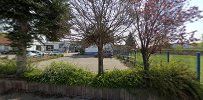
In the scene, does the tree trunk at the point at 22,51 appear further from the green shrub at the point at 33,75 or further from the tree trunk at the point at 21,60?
the green shrub at the point at 33,75

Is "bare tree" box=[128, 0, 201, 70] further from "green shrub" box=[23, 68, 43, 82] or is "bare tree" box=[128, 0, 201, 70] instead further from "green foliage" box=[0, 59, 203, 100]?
"green shrub" box=[23, 68, 43, 82]

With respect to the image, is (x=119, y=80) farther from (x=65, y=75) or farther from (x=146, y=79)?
(x=65, y=75)

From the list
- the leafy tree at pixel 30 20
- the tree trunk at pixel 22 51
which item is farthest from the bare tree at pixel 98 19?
the tree trunk at pixel 22 51

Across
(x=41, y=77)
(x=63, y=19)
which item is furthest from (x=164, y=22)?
(x=41, y=77)

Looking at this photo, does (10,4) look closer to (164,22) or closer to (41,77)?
(41,77)

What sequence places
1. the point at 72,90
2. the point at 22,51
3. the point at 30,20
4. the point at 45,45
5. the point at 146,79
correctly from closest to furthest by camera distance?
the point at 146,79, the point at 72,90, the point at 30,20, the point at 22,51, the point at 45,45

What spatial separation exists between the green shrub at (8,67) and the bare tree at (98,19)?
3490 millimetres

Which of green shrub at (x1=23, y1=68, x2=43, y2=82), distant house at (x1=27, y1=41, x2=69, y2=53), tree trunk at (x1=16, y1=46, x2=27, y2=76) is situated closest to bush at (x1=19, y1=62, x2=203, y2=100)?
green shrub at (x1=23, y1=68, x2=43, y2=82)

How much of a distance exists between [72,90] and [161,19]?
358cm

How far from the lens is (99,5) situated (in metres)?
9.52

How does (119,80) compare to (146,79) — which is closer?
(146,79)

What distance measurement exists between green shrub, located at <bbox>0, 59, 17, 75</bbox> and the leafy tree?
0.41 meters

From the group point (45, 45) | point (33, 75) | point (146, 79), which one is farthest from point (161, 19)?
point (45, 45)

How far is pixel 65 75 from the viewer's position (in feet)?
31.6
